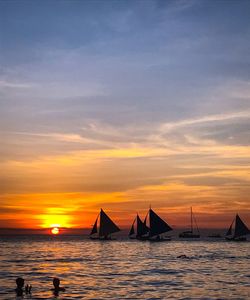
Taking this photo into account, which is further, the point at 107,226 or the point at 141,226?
the point at 141,226

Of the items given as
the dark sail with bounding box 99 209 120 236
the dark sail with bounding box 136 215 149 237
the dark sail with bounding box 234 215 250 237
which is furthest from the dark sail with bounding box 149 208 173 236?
the dark sail with bounding box 234 215 250 237

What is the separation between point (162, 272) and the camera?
5872 centimetres

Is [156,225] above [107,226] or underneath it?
underneath

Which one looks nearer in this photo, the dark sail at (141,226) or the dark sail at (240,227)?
the dark sail at (240,227)

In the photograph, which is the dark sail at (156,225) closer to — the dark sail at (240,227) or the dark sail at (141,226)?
the dark sail at (141,226)

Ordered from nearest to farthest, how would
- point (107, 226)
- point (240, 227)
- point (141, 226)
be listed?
1. point (107, 226)
2. point (240, 227)
3. point (141, 226)

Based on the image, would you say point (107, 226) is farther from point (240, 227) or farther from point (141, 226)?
point (240, 227)

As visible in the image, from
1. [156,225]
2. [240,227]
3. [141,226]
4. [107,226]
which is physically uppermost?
[107,226]

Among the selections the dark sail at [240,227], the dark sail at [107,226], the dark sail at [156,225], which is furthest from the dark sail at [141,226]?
the dark sail at [240,227]

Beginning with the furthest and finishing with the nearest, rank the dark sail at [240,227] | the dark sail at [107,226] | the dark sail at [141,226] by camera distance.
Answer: the dark sail at [141,226] < the dark sail at [240,227] < the dark sail at [107,226]

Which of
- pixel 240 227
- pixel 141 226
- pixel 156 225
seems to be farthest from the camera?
pixel 141 226

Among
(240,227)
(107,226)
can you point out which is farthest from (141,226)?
(240,227)

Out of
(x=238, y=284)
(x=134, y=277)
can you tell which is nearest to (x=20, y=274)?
(x=134, y=277)

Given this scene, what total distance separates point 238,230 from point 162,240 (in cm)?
2973
